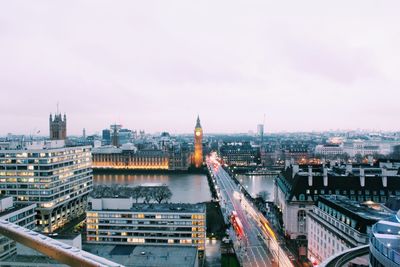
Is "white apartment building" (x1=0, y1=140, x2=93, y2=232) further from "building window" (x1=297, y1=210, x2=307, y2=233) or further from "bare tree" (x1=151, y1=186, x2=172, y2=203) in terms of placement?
"building window" (x1=297, y1=210, x2=307, y2=233)

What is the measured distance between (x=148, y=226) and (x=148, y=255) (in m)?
6.83

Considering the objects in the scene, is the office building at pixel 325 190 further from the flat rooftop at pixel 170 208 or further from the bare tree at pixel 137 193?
the bare tree at pixel 137 193

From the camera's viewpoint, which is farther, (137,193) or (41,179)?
(137,193)

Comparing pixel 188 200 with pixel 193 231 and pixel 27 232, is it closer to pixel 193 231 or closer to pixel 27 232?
pixel 193 231

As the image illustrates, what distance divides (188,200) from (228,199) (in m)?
5.76

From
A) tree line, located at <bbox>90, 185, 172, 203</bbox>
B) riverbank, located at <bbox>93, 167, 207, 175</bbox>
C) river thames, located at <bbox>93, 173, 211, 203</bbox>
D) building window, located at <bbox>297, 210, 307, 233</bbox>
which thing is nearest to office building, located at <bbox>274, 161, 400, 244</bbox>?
building window, located at <bbox>297, 210, 307, 233</bbox>

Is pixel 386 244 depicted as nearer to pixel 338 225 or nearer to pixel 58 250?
pixel 58 250

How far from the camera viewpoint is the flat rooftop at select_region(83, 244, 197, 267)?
2580 cm

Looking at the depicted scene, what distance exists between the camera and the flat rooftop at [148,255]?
25.8 meters

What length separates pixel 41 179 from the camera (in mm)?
43562

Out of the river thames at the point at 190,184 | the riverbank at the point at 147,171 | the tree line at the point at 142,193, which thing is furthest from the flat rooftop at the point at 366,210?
the riverbank at the point at 147,171

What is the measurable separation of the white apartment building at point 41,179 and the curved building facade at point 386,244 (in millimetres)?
36344

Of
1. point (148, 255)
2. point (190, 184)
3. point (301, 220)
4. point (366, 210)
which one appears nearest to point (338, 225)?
point (366, 210)

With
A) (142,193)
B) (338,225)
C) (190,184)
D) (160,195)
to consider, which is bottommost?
(190,184)
